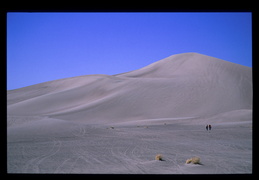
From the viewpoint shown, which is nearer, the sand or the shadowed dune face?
the sand

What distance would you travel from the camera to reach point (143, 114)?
1796 inches

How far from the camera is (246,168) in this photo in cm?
803

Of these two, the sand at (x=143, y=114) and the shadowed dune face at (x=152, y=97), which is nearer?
the sand at (x=143, y=114)

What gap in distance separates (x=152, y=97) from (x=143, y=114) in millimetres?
7847

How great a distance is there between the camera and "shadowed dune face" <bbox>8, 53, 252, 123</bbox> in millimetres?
45688

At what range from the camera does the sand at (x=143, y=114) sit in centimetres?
875
